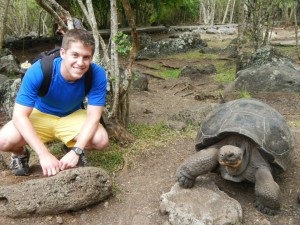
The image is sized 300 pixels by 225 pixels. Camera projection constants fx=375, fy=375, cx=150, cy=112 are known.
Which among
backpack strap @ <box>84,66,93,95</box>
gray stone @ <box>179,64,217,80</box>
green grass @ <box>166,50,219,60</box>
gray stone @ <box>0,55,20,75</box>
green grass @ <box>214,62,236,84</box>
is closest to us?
backpack strap @ <box>84,66,93,95</box>

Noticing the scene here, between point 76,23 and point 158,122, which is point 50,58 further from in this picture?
point 158,122

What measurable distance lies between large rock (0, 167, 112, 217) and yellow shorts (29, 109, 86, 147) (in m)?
0.59

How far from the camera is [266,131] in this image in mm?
3035

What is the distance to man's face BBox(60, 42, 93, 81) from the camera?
9.43 ft

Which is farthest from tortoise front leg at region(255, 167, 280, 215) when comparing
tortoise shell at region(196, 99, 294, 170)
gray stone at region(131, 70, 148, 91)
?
gray stone at region(131, 70, 148, 91)

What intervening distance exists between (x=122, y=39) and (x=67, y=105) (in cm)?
99

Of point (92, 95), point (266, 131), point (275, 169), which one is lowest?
point (275, 169)

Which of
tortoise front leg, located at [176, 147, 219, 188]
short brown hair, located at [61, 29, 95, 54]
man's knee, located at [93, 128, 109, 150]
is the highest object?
short brown hair, located at [61, 29, 95, 54]

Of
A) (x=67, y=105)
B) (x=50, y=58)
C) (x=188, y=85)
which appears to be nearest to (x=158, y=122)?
(x=67, y=105)

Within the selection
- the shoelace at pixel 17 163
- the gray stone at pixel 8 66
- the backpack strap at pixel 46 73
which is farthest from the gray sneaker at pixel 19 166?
the gray stone at pixel 8 66

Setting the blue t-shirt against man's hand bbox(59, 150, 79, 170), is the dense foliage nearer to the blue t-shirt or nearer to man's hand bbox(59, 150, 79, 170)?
the blue t-shirt

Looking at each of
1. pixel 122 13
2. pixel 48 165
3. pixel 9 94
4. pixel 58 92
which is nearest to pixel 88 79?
pixel 58 92

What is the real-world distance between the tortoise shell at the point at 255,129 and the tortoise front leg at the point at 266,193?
0.61 ft

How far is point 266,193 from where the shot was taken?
2762 mm
